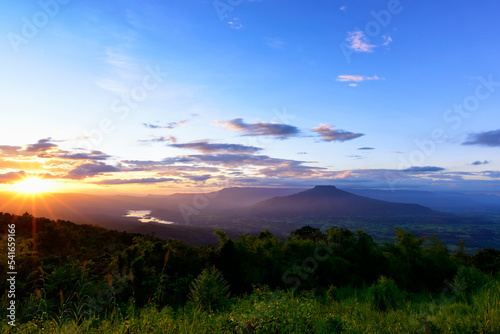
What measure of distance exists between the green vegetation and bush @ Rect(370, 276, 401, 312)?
3 centimetres

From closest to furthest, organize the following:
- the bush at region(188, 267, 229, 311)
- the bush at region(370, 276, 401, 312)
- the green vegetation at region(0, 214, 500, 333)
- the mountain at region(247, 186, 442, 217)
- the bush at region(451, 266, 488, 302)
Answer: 1. the green vegetation at region(0, 214, 500, 333)
2. the bush at region(188, 267, 229, 311)
3. the bush at region(370, 276, 401, 312)
4. the bush at region(451, 266, 488, 302)
5. the mountain at region(247, 186, 442, 217)

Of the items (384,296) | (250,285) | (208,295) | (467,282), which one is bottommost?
(250,285)

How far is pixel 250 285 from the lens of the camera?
31.7 feet

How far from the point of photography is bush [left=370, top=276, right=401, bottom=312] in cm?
761

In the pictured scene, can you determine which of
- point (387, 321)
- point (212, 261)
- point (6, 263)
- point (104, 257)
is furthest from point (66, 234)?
point (387, 321)

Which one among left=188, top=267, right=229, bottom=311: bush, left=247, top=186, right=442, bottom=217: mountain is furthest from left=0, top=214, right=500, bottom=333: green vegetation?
left=247, top=186, right=442, bottom=217: mountain

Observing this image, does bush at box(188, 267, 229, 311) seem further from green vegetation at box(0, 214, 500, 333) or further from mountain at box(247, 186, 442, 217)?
mountain at box(247, 186, 442, 217)

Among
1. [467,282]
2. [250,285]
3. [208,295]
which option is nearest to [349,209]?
[467,282]

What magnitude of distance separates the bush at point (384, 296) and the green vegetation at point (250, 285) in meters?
0.03

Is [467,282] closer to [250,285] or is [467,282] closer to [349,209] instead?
[250,285]

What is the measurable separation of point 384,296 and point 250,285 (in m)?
4.09

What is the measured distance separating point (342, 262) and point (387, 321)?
5.53 meters

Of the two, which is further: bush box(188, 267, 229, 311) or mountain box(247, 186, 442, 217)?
mountain box(247, 186, 442, 217)

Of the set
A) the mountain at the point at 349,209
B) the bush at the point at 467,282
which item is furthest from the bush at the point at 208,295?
the mountain at the point at 349,209
